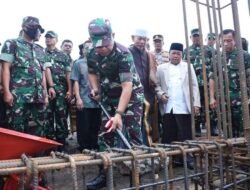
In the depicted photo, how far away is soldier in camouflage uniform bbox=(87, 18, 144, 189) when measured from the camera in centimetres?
303

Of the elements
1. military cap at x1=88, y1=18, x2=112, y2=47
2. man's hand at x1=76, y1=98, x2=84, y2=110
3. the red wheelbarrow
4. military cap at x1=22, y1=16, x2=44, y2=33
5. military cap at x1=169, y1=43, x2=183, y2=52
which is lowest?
the red wheelbarrow

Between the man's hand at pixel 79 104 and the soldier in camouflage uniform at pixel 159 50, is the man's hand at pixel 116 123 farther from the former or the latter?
the soldier in camouflage uniform at pixel 159 50

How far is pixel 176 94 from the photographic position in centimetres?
466

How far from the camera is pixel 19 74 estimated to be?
4031 mm

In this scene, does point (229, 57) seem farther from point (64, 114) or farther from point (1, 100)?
point (1, 100)

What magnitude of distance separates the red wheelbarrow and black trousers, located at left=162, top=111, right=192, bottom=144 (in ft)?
8.79

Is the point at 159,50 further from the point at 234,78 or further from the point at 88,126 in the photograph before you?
the point at 88,126

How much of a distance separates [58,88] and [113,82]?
2.16 metres

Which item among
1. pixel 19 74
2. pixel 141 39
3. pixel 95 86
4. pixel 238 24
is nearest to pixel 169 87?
pixel 141 39

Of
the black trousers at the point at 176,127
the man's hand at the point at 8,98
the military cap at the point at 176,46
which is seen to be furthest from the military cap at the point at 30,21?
the black trousers at the point at 176,127

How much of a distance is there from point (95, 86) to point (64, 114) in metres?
1.89

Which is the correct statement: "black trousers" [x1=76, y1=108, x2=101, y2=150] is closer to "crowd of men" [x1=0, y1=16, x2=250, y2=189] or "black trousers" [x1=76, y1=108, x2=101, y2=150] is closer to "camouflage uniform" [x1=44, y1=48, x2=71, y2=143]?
"crowd of men" [x1=0, y1=16, x2=250, y2=189]

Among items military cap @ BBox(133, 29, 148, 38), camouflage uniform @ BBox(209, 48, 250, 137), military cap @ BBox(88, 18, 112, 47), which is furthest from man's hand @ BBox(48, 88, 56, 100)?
camouflage uniform @ BBox(209, 48, 250, 137)

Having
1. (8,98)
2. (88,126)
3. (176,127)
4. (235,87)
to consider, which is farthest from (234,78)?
(8,98)
